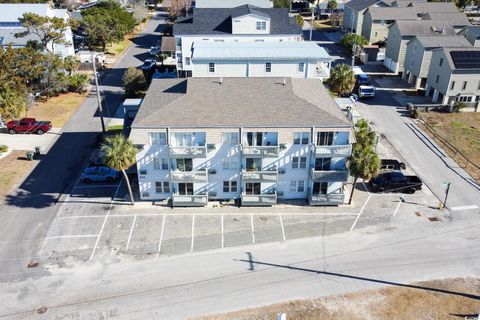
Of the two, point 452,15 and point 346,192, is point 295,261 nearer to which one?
point 346,192

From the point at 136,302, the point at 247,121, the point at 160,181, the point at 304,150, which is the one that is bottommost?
the point at 136,302

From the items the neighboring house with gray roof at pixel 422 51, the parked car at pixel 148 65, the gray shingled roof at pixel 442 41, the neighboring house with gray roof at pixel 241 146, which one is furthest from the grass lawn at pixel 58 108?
the gray shingled roof at pixel 442 41

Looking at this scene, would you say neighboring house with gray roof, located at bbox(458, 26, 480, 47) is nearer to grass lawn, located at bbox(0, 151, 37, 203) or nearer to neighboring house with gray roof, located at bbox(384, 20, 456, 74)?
neighboring house with gray roof, located at bbox(384, 20, 456, 74)

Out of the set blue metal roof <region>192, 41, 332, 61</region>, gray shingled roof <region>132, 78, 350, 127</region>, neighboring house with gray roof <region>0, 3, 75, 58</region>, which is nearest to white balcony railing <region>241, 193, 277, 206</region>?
gray shingled roof <region>132, 78, 350, 127</region>

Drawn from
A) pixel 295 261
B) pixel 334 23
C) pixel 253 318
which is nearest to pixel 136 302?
pixel 253 318

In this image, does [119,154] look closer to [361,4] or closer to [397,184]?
[397,184]

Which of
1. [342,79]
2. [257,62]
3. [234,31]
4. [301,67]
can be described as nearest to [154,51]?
[234,31]

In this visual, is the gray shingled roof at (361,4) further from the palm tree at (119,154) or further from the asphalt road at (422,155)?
the palm tree at (119,154)
